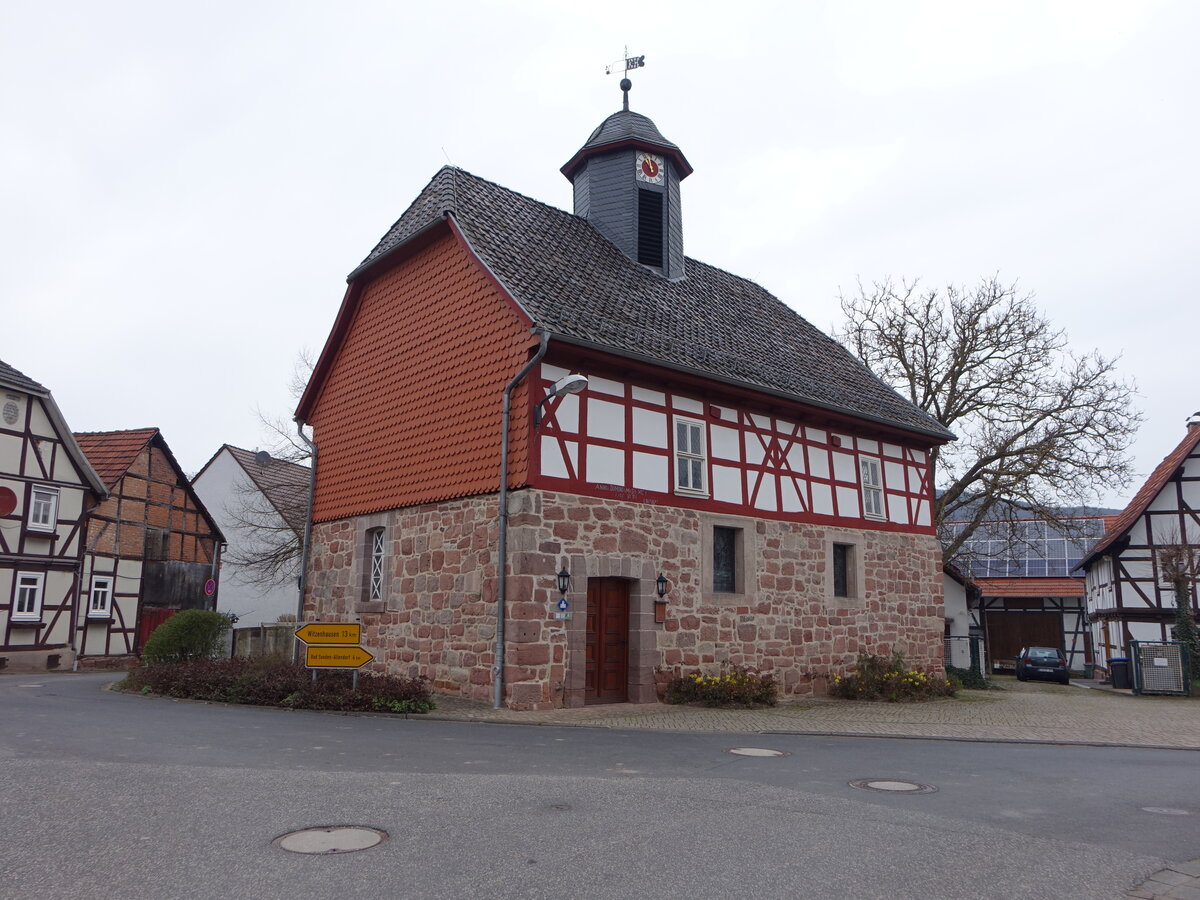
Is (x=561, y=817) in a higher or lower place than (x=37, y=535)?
lower

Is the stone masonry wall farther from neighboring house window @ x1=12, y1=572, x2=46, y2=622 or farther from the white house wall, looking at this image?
the white house wall

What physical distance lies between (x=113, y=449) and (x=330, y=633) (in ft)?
66.6

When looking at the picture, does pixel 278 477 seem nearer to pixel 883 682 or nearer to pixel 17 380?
pixel 17 380

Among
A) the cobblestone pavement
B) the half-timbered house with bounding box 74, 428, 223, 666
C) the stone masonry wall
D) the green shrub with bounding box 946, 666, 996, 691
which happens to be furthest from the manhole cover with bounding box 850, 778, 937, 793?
the half-timbered house with bounding box 74, 428, 223, 666

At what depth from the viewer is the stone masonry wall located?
13.1 meters

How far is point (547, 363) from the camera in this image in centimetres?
1361

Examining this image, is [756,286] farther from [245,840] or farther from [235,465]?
[235,465]

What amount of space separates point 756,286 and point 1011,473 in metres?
8.06

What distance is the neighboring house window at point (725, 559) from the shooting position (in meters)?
15.6

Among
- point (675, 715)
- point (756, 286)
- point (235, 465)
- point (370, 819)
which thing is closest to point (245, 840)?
point (370, 819)

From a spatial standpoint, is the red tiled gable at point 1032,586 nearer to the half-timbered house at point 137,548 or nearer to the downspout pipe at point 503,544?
the half-timbered house at point 137,548

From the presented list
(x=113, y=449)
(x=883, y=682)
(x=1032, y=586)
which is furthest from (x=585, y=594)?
(x=1032, y=586)

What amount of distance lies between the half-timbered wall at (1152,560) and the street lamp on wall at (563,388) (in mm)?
21029

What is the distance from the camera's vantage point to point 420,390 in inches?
637
